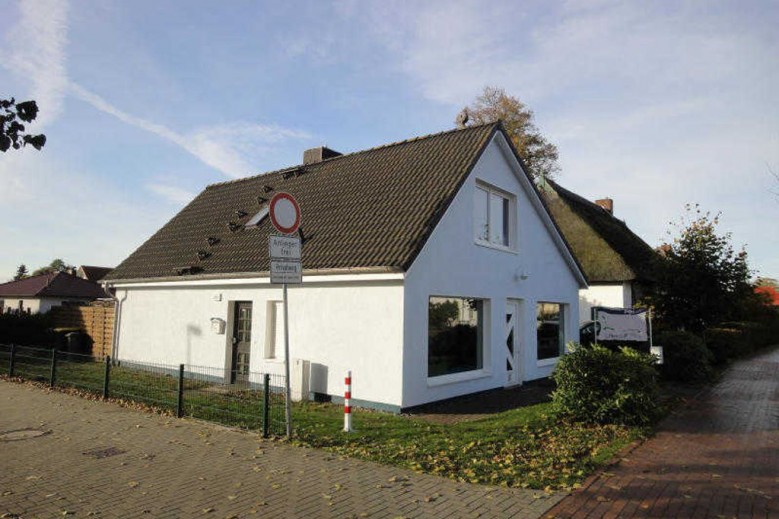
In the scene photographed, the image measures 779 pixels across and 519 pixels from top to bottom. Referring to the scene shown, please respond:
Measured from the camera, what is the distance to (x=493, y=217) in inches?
531

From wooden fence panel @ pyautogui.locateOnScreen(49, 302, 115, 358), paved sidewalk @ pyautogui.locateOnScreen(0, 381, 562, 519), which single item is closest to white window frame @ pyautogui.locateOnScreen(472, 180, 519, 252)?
paved sidewalk @ pyautogui.locateOnScreen(0, 381, 562, 519)

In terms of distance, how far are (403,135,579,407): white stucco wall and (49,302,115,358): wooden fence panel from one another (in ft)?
38.3

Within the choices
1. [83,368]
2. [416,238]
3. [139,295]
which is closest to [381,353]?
[416,238]

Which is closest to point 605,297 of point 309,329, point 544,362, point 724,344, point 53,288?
point 724,344

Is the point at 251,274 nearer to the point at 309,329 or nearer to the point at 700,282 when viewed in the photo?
the point at 309,329

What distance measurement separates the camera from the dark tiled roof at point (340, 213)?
429 inches

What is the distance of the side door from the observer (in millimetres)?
13141

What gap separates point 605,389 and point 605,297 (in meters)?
16.2

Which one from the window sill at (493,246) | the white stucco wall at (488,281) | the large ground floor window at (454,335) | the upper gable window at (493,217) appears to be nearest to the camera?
the white stucco wall at (488,281)

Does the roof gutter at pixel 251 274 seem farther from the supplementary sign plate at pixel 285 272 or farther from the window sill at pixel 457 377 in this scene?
the window sill at pixel 457 377

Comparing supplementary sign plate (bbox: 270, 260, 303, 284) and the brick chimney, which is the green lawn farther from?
the brick chimney

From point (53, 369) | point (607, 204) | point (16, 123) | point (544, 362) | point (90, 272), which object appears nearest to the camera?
point (16, 123)

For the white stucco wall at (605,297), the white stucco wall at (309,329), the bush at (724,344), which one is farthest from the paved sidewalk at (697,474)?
the white stucco wall at (605,297)

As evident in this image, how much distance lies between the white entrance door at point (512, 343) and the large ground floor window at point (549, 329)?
1.11m
